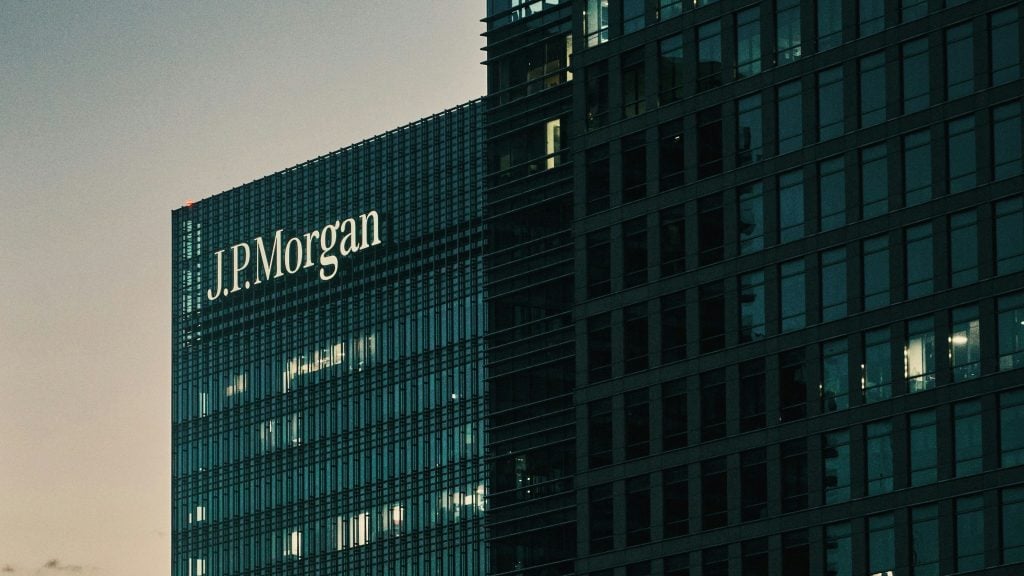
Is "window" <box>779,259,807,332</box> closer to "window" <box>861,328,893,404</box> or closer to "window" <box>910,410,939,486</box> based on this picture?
"window" <box>861,328,893,404</box>

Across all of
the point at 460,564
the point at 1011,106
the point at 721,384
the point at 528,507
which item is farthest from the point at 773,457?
the point at 460,564

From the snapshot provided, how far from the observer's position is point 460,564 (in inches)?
7657

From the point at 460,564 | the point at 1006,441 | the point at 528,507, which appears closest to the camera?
the point at 1006,441

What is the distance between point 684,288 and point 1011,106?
18.8m

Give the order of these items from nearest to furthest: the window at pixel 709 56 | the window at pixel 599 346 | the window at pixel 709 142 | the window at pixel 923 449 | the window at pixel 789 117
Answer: the window at pixel 923 449 → the window at pixel 789 117 → the window at pixel 709 142 → the window at pixel 709 56 → the window at pixel 599 346

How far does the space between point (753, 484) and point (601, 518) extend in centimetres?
970

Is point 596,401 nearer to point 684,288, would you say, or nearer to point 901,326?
point 684,288

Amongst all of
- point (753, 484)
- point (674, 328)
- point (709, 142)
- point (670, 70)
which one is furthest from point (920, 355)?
point (670, 70)

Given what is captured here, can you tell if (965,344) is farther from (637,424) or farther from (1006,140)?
(637,424)

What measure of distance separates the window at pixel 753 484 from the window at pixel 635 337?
8263 millimetres

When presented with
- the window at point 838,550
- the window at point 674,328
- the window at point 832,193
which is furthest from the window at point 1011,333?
the window at point 674,328

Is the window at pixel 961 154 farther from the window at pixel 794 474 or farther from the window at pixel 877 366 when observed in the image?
the window at pixel 794 474

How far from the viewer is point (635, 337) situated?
126 m

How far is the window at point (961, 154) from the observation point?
113438 mm
